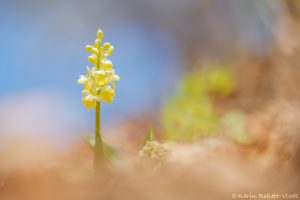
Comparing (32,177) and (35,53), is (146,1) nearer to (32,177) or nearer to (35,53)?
(35,53)

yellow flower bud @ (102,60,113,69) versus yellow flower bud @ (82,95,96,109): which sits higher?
yellow flower bud @ (102,60,113,69)

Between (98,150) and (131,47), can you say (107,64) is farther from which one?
(131,47)

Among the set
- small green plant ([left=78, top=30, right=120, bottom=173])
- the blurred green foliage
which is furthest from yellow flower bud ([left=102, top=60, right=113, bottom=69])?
the blurred green foliage

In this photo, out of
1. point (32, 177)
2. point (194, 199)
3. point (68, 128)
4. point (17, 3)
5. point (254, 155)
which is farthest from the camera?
point (17, 3)

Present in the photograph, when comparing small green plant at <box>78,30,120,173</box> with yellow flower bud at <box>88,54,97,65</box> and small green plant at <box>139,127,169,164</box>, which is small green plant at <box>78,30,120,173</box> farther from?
small green plant at <box>139,127,169,164</box>

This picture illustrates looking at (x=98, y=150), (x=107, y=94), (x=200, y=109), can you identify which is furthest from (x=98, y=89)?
(x=200, y=109)

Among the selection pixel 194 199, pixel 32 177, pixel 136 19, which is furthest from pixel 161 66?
pixel 194 199
